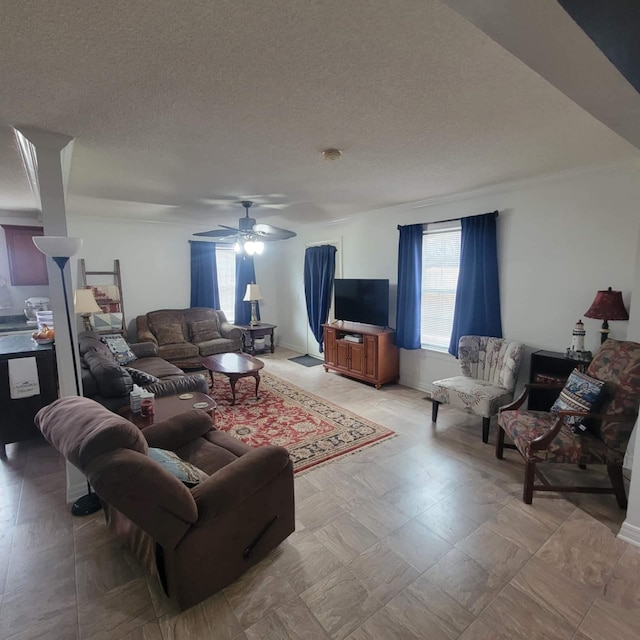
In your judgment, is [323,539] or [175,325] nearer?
[323,539]

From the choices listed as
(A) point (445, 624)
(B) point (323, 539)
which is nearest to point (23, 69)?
(B) point (323, 539)

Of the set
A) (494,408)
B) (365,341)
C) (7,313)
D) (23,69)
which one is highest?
(23,69)

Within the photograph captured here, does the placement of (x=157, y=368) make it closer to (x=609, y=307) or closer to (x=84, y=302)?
(x=84, y=302)

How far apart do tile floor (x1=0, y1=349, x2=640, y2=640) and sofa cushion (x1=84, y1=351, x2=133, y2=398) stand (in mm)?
695

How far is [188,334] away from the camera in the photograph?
19.6 ft

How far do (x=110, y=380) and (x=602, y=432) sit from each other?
12.4ft

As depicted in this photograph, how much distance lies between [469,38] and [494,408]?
2818 mm

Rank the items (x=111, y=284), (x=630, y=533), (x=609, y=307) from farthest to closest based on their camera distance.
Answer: (x=111, y=284), (x=609, y=307), (x=630, y=533)

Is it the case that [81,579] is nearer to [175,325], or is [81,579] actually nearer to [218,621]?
[218,621]

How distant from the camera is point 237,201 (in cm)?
419

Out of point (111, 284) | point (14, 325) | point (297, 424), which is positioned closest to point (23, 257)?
point (14, 325)

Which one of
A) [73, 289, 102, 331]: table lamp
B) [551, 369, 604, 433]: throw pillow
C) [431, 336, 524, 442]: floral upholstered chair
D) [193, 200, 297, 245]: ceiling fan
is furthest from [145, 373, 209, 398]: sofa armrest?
[551, 369, 604, 433]: throw pillow

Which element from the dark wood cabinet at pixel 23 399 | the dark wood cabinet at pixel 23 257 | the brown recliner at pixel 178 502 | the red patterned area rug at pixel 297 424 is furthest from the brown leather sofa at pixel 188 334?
the brown recliner at pixel 178 502

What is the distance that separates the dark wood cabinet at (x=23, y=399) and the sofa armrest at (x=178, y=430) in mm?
1521
